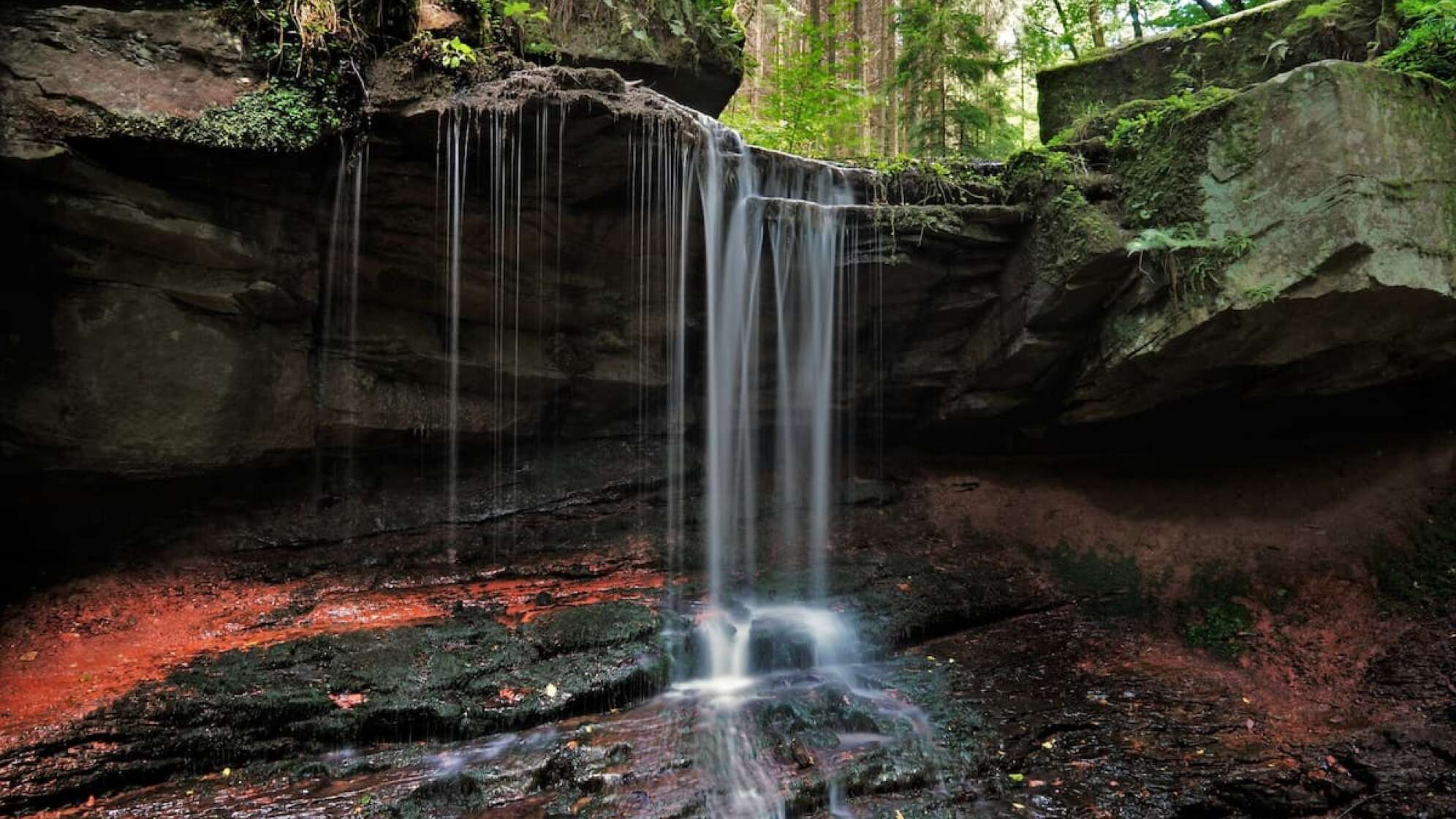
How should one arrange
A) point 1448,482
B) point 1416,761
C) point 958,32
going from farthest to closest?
point 958,32 → point 1448,482 → point 1416,761

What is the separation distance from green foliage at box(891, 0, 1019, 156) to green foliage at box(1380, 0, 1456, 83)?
19.9ft

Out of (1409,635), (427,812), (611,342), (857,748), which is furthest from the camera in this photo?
(611,342)

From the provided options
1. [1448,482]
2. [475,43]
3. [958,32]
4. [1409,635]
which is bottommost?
[1409,635]

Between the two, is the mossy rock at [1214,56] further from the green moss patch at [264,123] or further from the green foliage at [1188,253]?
the green moss patch at [264,123]

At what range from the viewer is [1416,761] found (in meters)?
4.47

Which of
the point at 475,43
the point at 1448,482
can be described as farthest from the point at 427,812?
the point at 1448,482

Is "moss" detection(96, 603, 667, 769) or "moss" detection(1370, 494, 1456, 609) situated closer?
"moss" detection(96, 603, 667, 769)

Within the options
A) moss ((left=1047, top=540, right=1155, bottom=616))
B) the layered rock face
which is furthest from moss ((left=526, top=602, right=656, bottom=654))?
moss ((left=1047, top=540, right=1155, bottom=616))

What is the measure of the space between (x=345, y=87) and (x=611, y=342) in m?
3.48

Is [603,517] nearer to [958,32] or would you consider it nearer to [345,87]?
[345,87]

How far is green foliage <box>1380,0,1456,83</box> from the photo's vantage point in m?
5.98

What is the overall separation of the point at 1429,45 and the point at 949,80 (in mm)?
7537

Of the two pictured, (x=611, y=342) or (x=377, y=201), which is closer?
(x=377, y=201)

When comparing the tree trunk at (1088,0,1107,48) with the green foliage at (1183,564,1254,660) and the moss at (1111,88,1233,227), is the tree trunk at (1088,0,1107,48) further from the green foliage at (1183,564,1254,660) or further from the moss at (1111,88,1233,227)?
the green foliage at (1183,564,1254,660)
